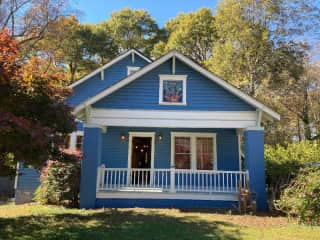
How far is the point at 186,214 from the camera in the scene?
9289 mm

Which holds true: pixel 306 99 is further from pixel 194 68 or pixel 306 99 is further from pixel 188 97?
pixel 188 97

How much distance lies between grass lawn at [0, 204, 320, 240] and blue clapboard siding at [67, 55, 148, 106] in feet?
23.4

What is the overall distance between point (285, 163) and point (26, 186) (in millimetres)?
11828

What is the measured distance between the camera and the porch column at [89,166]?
1020 centimetres

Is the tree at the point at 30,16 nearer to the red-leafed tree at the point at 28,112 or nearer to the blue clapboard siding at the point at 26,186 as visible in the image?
the blue clapboard siding at the point at 26,186

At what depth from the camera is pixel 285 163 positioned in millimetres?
11109

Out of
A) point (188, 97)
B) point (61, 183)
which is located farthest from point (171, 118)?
point (61, 183)

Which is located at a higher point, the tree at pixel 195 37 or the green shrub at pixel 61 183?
the tree at pixel 195 37

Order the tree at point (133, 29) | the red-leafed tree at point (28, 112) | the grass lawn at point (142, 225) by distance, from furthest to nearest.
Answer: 1. the tree at point (133, 29)
2. the grass lawn at point (142, 225)
3. the red-leafed tree at point (28, 112)

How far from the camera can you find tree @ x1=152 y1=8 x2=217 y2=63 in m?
29.0

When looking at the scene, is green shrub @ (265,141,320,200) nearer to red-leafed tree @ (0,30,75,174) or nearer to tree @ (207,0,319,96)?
red-leafed tree @ (0,30,75,174)

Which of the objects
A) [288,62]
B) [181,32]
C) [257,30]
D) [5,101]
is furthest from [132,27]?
[5,101]

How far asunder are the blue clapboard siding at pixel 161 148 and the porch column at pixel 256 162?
211 cm

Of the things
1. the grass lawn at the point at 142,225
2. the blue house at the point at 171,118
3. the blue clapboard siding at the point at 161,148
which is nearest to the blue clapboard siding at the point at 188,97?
the blue house at the point at 171,118
